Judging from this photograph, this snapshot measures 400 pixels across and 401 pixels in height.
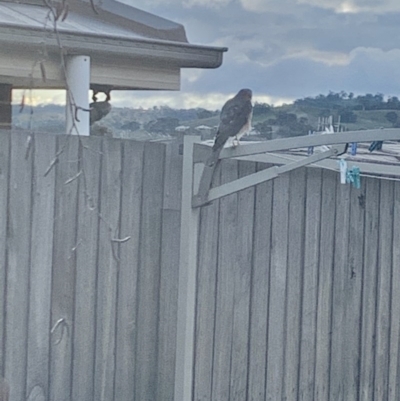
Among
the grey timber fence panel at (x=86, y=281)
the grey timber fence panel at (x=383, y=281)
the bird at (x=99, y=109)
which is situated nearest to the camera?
the grey timber fence panel at (x=86, y=281)

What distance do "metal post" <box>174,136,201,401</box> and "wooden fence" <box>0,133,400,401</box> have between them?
61mm

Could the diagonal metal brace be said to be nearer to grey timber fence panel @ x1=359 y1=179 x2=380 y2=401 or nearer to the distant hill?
the distant hill

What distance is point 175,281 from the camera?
12.6 feet

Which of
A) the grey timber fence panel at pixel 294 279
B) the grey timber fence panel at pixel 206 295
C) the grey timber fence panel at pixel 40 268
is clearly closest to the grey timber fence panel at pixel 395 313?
the grey timber fence panel at pixel 294 279

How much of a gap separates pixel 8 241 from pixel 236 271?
113 centimetres

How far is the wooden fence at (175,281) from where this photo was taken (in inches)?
137

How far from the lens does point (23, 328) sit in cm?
346

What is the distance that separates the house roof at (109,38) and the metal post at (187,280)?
1026 millimetres

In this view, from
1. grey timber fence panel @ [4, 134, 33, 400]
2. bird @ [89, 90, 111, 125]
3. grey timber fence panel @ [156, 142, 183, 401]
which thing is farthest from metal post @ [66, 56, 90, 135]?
grey timber fence panel @ [4, 134, 33, 400]

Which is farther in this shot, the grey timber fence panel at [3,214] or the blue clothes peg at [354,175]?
the blue clothes peg at [354,175]

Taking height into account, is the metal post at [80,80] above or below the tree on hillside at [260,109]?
above

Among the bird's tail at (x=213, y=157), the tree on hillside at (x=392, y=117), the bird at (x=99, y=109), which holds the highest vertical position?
the bird at (x=99, y=109)

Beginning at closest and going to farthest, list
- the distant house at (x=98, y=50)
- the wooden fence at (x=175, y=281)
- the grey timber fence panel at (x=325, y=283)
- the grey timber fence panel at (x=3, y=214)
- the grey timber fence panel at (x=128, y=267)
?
the grey timber fence panel at (x=3, y=214) → the wooden fence at (x=175, y=281) → the grey timber fence panel at (x=128, y=267) → the grey timber fence panel at (x=325, y=283) → the distant house at (x=98, y=50)

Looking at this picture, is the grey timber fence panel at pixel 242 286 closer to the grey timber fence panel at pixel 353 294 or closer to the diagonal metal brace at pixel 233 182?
the diagonal metal brace at pixel 233 182
